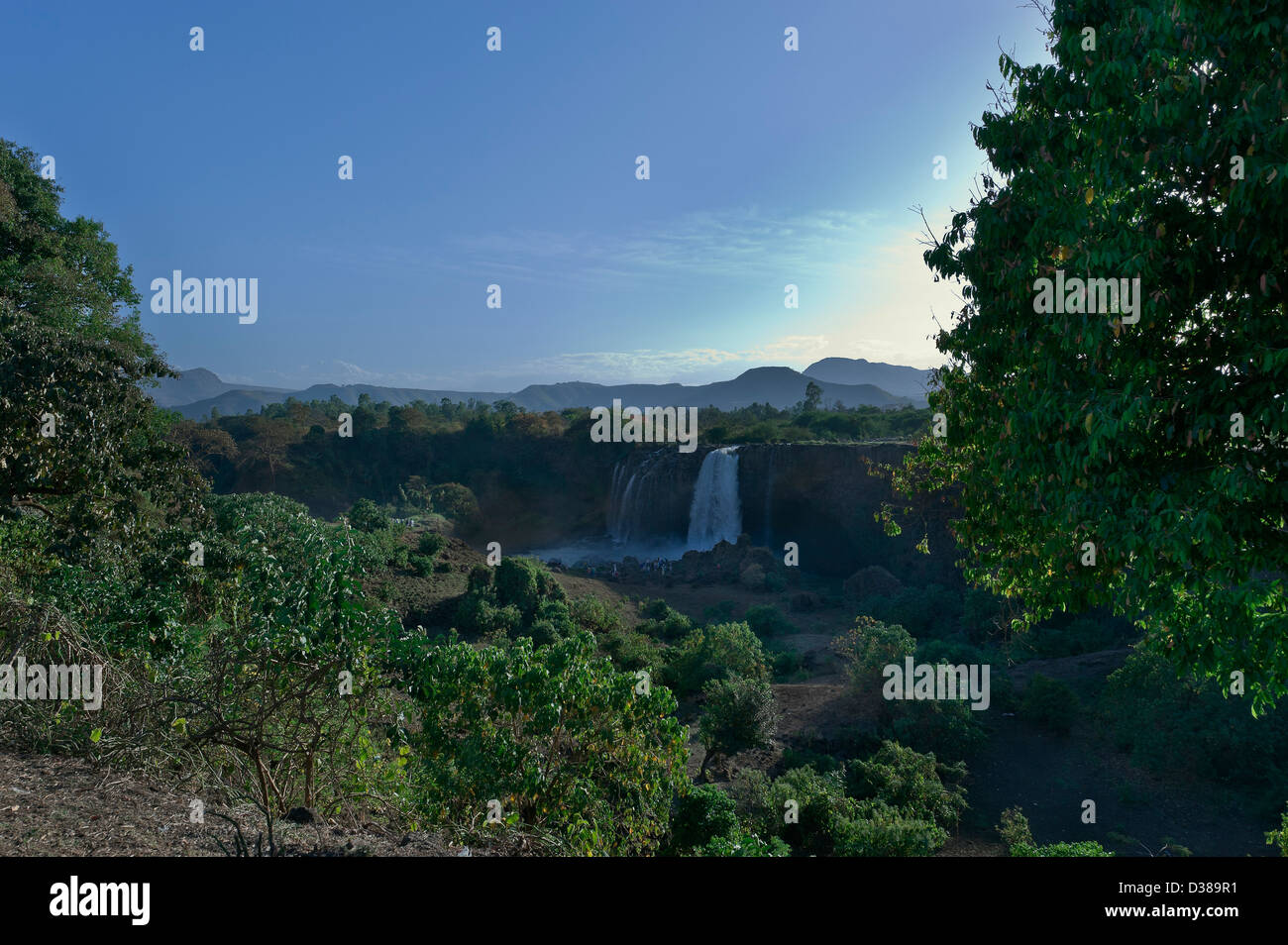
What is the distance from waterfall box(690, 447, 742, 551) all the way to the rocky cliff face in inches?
20.7

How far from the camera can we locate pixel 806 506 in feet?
120

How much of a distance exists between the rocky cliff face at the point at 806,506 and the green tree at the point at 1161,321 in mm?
24305

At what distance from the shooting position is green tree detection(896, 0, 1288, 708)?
13.8ft

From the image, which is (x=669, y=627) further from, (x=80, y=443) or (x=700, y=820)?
(x=80, y=443)

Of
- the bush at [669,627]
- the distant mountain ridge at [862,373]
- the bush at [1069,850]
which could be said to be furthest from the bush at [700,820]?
the distant mountain ridge at [862,373]

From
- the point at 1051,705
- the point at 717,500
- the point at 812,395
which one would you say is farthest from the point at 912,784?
the point at 812,395

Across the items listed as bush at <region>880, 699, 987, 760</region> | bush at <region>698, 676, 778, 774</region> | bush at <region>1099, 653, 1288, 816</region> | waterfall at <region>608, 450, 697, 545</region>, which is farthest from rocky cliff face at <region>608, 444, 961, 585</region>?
bush at <region>698, 676, 778, 774</region>

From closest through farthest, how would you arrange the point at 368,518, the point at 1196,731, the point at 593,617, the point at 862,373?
the point at 1196,731 < the point at 593,617 < the point at 368,518 < the point at 862,373

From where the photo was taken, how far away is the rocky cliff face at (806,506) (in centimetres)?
3089

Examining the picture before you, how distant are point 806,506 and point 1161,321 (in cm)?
3237

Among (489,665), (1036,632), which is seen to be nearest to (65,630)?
(489,665)

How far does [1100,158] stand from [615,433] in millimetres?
41578
